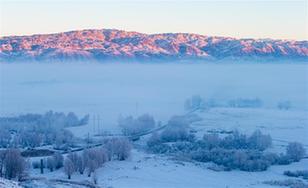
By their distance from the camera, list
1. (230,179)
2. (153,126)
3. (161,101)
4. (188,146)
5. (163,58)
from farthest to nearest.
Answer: (163,58)
(161,101)
(153,126)
(188,146)
(230,179)

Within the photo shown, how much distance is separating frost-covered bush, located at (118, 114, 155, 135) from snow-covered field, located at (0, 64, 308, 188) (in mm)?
1449

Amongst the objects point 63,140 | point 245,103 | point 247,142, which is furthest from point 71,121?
point 245,103

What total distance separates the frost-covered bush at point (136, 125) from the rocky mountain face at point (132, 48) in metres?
112

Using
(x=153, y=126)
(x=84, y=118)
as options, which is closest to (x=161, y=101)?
(x=84, y=118)

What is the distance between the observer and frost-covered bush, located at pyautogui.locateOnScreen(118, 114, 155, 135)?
62906 millimetres

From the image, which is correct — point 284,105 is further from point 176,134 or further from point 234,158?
point 234,158

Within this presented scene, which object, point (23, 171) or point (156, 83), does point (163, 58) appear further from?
point (23, 171)

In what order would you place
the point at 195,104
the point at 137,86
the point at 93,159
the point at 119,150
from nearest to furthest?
1. the point at 93,159
2. the point at 119,150
3. the point at 195,104
4. the point at 137,86

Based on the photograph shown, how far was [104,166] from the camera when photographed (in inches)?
1647

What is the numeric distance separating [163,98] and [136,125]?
45694mm

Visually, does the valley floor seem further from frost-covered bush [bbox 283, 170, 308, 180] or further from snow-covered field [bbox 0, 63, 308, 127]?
snow-covered field [bbox 0, 63, 308, 127]

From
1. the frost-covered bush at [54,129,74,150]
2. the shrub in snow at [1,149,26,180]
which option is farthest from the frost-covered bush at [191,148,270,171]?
the shrub in snow at [1,149,26,180]

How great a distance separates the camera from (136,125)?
6525 cm

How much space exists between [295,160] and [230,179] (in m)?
8.20
